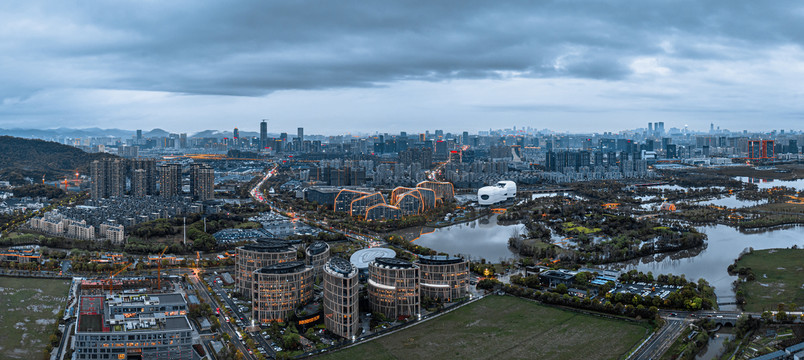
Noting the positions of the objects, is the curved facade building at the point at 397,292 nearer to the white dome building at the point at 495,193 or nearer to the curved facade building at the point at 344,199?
the curved facade building at the point at 344,199

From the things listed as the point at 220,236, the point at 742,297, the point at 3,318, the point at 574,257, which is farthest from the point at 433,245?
the point at 3,318

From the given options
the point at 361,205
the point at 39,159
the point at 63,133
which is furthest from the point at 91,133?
the point at 361,205

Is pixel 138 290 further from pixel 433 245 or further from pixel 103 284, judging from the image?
pixel 433 245

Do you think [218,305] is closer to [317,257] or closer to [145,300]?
[145,300]

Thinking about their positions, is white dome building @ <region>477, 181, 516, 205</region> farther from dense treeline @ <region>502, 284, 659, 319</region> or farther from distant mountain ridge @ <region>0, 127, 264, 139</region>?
distant mountain ridge @ <region>0, 127, 264, 139</region>

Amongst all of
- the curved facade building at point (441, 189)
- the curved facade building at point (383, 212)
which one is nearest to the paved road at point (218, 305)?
the curved facade building at point (383, 212)

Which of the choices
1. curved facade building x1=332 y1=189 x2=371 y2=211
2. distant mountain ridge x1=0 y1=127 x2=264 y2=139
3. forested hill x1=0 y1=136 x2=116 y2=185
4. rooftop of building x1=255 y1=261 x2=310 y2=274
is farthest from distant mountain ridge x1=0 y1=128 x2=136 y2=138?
rooftop of building x1=255 y1=261 x2=310 y2=274
